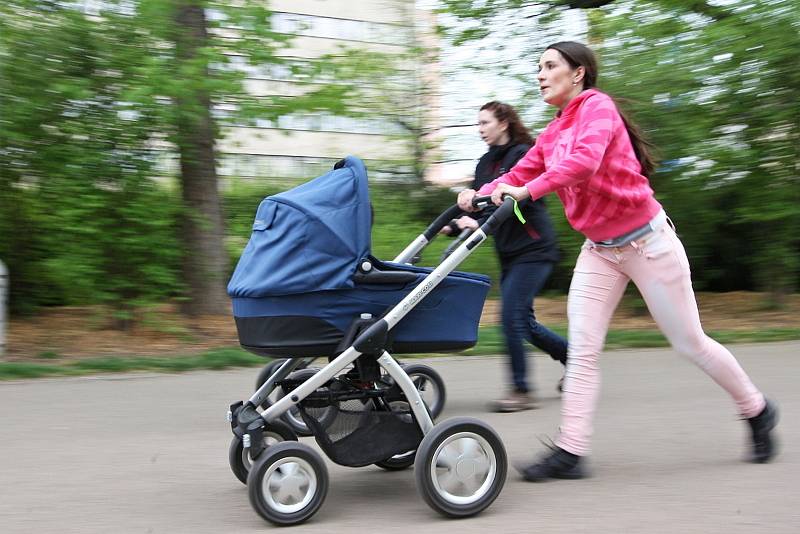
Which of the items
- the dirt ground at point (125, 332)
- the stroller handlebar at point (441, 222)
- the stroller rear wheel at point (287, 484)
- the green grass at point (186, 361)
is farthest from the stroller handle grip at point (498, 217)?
the dirt ground at point (125, 332)

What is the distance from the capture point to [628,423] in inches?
219

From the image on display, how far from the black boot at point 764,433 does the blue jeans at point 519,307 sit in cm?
153

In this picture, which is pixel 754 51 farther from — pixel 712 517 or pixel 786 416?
pixel 712 517

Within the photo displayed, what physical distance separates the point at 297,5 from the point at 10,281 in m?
4.77

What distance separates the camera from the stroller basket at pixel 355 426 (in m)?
4.00

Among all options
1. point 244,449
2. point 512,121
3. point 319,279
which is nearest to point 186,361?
point 512,121

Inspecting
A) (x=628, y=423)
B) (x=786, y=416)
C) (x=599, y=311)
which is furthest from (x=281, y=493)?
(x=786, y=416)

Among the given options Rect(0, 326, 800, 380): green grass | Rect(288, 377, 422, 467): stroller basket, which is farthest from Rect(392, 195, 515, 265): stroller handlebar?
Rect(0, 326, 800, 380): green grass

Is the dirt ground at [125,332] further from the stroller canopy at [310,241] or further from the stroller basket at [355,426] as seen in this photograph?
the stroller canopy at [310,241]

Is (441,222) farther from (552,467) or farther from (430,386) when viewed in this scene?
(552,467)

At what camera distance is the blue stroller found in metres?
3.78

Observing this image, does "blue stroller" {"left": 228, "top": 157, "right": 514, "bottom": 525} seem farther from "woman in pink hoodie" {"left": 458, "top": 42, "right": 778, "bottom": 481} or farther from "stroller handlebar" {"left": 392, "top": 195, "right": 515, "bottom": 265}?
"woman in pink hoodie" {"left": 458, "top": 42, "right": 778, "bottom": 481}

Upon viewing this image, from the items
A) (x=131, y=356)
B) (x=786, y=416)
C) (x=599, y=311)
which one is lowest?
(x=131, y=356)

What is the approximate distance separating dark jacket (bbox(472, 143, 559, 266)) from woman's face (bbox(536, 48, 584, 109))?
52.2 inches
